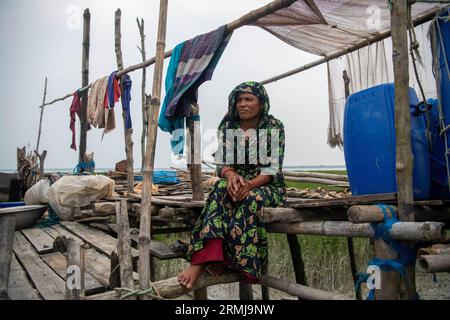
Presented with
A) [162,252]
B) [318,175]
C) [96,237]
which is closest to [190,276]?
[162,252]

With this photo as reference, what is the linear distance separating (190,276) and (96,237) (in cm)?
259

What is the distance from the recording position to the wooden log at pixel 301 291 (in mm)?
2299

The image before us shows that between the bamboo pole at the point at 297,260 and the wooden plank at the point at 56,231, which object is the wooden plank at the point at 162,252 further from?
the bamboo pole at the point at 297,260

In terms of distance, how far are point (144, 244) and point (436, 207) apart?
190 cm

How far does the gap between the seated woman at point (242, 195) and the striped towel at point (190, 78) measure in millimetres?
615

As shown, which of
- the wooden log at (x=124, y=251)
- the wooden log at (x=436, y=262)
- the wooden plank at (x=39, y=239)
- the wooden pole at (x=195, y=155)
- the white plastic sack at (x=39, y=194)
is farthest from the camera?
the white plastic sack at (x=39, y=194)

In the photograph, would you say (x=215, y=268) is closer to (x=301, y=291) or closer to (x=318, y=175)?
(x=301, y=291)

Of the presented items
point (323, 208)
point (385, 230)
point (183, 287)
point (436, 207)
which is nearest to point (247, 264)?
point (183, 287)

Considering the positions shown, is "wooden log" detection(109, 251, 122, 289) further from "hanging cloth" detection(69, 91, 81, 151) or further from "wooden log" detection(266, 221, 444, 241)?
"hanging cloth" detection(69, 91, 81, 151)

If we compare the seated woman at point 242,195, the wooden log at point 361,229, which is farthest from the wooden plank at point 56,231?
the wooden log at point 361,229

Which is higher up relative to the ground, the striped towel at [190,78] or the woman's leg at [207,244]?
the striped towel at [190,78]

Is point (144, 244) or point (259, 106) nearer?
point (144, 244)

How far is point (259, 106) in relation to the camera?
3066mm
